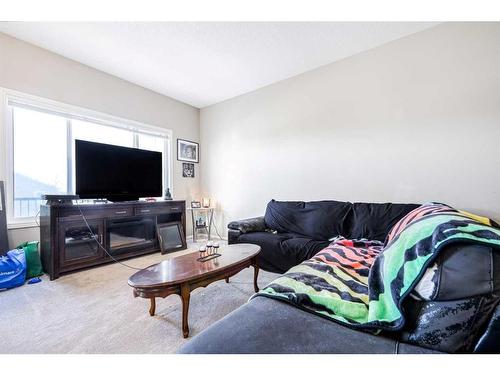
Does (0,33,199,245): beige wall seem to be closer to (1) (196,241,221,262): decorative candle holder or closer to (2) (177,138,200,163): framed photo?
(2) (177,138,200,163): framed photo

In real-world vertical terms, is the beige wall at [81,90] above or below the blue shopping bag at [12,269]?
above

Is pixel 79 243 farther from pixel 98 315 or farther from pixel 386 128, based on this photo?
pixel 386 128

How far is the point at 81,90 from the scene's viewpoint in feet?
10.1

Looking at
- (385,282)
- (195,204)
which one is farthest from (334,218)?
(195,204)

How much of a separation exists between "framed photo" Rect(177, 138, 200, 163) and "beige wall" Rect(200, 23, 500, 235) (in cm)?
100

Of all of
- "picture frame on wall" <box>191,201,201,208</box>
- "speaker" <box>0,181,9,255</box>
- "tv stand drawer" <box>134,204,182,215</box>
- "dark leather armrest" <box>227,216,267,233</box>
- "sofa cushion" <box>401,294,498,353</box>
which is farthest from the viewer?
"picture frame on wall" <box>191,201,201,208</box>

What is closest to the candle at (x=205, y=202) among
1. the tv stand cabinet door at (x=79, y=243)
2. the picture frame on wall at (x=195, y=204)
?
the picture frame on wall at (x=195, y=204)

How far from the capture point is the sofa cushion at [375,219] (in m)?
2.31

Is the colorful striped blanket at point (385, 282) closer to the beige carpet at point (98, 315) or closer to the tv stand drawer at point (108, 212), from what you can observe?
the beige carpet at point (98, 315)

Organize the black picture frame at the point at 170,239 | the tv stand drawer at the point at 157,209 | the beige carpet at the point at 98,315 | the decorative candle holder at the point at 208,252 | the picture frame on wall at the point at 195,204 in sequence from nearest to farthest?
the beige carpet at the point at 98,315, the decorative candle holder at the point at 208,252, the tv stand drawer at the point at 157,209, the black picture frame at the point at 170,239, the picture frame on wall at the point at 195,204

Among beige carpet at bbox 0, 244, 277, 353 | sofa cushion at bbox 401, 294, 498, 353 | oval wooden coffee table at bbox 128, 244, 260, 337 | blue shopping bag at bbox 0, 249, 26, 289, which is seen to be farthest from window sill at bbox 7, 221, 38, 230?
sofa cushion at bbox 401, 294, 498, 353

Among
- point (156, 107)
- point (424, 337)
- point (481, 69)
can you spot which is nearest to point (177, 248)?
point (156, 107)

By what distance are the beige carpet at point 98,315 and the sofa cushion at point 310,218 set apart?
29.7 inches

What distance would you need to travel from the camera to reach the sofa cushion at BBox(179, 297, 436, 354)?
75 centimetres
